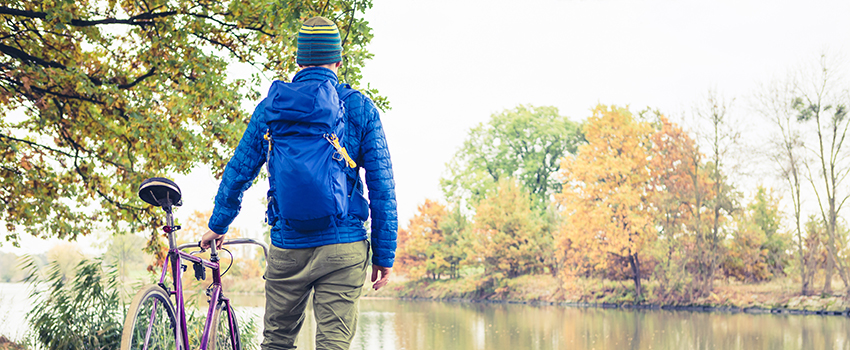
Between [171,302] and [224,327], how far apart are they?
31.1 inches

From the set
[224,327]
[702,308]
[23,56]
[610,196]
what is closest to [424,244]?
[610,196]

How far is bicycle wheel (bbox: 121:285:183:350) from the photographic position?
2.29m

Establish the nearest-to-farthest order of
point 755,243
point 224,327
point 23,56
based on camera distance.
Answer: point 224,327 < point 23,56 < point 755,243

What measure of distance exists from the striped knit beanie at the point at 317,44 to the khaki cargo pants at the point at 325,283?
67 cm

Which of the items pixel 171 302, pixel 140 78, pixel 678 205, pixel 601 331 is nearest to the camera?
pixel 171 302

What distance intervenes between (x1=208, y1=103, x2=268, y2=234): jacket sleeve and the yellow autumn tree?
77.4ft

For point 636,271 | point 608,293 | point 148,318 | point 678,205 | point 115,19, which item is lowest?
point 608,293

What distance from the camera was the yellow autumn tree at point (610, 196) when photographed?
82.2 feet

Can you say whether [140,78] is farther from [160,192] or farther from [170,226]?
[170,226]

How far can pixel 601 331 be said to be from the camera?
1714cm

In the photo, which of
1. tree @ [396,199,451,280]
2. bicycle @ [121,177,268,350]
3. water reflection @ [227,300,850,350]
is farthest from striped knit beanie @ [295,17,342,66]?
tree @ [396,199,451,280]

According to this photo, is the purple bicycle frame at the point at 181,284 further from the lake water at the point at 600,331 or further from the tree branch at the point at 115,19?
the lake water at the point at 600,331

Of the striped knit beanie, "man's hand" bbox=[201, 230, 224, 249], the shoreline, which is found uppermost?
the striped knit beanie

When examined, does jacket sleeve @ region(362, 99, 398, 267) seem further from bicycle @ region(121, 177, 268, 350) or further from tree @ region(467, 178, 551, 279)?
tree @ region(467, 178, 551, 279)
